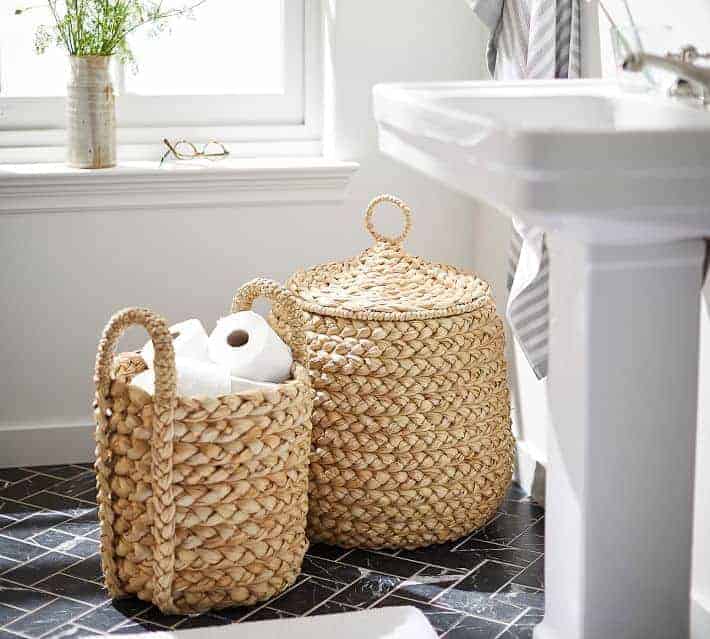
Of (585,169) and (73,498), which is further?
(73,498)

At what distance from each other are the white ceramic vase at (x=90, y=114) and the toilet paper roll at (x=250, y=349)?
680 mm

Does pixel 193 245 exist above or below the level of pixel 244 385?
above

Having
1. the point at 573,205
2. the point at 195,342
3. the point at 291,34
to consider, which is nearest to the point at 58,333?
the point at 195,342

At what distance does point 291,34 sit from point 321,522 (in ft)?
4.09

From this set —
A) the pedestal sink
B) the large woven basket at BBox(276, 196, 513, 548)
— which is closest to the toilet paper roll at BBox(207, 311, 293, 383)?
the large woven basket at BBox(276, 196, 513, 548)

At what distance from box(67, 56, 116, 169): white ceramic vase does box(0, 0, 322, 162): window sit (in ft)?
0.47

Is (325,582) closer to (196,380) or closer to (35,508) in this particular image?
(196,380)

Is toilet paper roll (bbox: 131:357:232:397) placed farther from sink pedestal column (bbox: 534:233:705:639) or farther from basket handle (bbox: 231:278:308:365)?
sink pedestal column (bbox: 534:233:705:639)

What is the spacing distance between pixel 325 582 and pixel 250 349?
1.52 feet

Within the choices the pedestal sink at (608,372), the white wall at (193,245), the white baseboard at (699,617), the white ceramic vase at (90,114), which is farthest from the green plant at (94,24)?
the white baseboard at (699,617)

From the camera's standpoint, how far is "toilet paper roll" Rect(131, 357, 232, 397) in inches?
80.1

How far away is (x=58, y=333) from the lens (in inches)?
107

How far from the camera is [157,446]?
1942 millimetres

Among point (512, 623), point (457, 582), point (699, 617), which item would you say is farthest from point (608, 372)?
point (457, 582)
